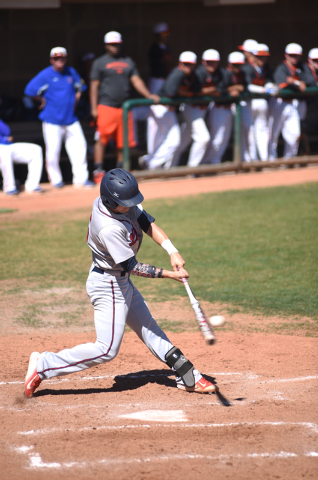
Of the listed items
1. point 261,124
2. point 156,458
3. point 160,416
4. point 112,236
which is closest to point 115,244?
point 112,236

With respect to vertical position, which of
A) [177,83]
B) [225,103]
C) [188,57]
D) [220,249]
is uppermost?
[188,57]

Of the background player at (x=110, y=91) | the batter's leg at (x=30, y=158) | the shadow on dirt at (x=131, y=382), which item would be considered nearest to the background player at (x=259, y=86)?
the background player at (x=110, y=91)

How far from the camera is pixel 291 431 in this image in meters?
3.67

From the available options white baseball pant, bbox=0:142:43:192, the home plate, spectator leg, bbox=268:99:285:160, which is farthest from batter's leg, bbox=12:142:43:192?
the home plate

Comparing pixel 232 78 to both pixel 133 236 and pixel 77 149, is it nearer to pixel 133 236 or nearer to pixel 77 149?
pixel 77 149

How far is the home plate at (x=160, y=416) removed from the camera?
151 inches

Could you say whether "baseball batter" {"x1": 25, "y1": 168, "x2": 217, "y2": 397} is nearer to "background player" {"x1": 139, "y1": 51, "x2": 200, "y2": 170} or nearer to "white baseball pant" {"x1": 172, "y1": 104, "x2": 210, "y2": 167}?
"background player" {"x1": 139, "y1": 51, "x2": 200, "y2": 170}

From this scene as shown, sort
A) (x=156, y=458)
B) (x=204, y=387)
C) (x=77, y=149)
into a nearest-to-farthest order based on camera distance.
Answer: (x=156, y=458)
(x=204, y=387)
(x=77, y=149)

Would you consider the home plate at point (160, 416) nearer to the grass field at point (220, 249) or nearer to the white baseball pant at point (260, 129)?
the grass field at point (220, 249)

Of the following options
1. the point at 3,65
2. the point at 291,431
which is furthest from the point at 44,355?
the point at 3,65

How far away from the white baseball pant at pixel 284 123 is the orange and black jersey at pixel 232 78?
0.78 meters

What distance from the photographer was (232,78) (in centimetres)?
1115

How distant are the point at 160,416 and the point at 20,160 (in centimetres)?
695

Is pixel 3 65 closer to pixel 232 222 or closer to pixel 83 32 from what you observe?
pixel 83 32
